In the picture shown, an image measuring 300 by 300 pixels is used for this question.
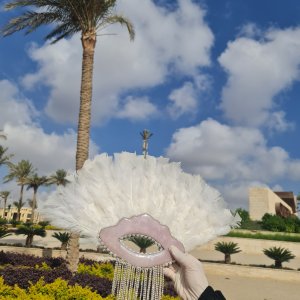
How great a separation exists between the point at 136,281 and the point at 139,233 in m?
0.30

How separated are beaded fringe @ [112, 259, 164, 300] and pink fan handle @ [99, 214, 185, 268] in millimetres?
43

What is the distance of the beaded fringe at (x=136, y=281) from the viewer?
248 centimetres

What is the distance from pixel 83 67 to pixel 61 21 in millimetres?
2770

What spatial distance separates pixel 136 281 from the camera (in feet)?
8.03

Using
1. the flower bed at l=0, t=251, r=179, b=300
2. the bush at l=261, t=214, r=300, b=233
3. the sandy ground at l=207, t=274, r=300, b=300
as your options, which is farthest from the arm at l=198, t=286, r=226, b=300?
the bush at l=261, t=214, r=300, b=233

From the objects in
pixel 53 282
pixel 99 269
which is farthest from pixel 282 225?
pixel 53 282

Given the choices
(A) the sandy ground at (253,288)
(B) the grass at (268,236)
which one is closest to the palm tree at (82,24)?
(A) the sandy ground at (253,288)

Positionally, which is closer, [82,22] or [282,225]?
[82,22]

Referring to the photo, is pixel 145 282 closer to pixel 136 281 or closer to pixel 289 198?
pixel 136 281

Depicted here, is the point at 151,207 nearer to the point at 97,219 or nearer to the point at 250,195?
the point at 97,219

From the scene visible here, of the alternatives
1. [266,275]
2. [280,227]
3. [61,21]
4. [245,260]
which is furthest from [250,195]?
[61,21]

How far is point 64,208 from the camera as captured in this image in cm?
274

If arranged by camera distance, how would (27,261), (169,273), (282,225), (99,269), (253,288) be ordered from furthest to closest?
(282,225)
(253,288)
(27,261)
(99,269)
(169,273)

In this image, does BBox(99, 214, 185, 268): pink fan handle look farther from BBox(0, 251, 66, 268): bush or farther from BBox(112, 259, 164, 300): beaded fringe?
BBox(0, 251, 66, 268): bush
